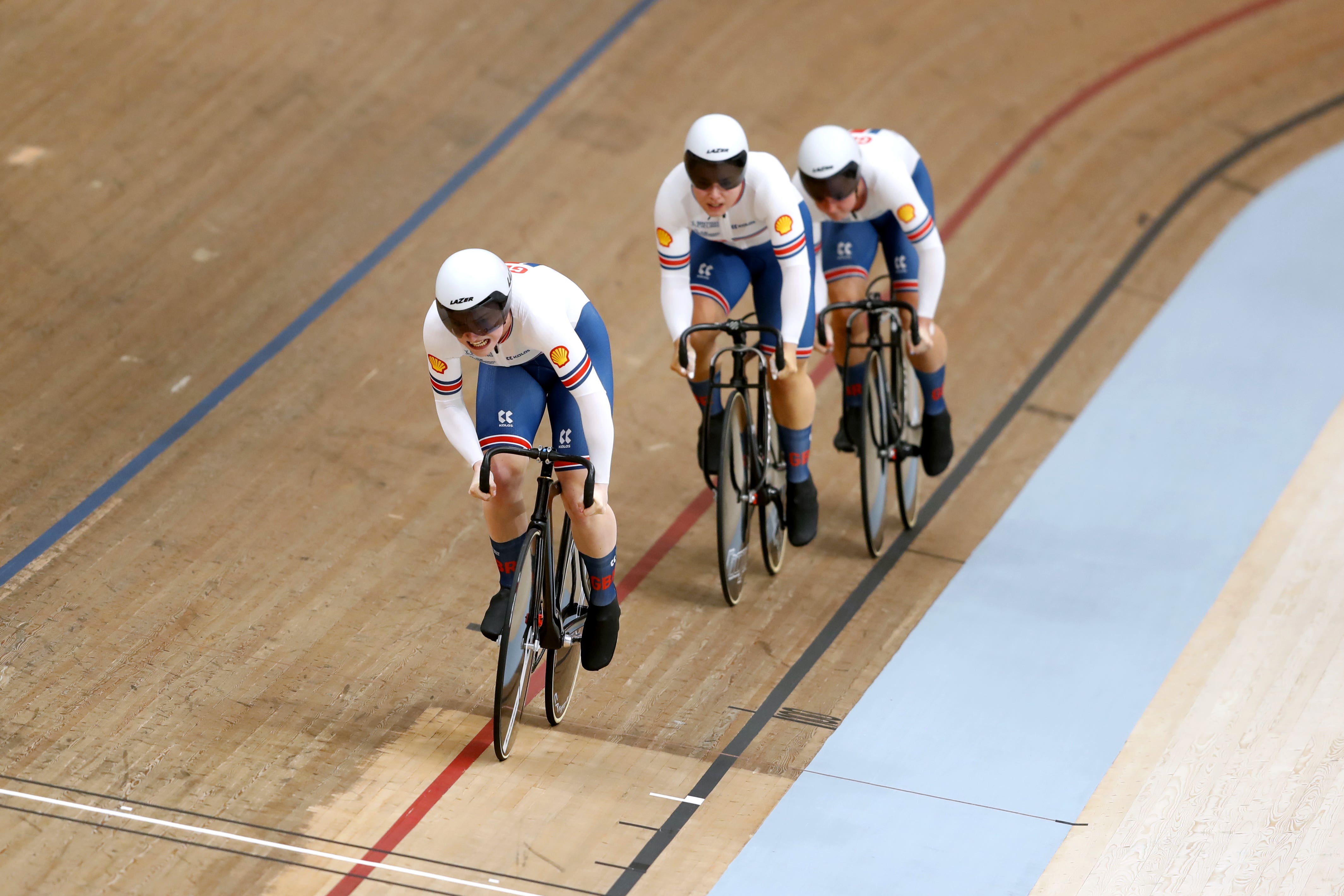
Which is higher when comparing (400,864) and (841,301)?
(841,301)

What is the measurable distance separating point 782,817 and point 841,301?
5.95ft

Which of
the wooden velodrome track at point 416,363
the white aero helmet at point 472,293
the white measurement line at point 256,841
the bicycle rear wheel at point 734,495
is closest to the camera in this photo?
the white aero helmet at point 472,293

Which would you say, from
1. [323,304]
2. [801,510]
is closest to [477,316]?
[801,510]

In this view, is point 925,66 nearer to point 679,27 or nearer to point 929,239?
point 679,27

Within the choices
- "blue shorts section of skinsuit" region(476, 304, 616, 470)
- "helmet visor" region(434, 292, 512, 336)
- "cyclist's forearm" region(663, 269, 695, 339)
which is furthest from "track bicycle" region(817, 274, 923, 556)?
"helmet visor" region(434, 292, 512, 336)

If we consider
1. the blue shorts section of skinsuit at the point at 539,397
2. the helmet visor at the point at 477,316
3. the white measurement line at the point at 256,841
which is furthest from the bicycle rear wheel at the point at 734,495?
the white measurement line at the point at 256,841

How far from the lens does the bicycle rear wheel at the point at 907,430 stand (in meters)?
4.71

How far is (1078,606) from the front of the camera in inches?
177

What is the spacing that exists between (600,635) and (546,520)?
46 centimetres

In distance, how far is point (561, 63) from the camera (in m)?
7.45

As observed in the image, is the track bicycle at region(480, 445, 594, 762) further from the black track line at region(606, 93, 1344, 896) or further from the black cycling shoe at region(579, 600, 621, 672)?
the black track line at region(606, 93, 1344, 896)

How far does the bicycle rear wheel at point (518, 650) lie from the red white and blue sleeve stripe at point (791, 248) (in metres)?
1.17

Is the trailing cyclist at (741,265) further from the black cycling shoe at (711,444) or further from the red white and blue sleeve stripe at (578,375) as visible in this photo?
the red white and blue sleeve stripe at (578,375)

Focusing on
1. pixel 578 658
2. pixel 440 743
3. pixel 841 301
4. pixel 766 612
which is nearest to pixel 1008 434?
pixel 841 301
